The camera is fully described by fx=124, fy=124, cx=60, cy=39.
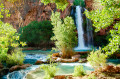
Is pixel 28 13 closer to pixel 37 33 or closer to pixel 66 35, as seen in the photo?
pixel 37 33

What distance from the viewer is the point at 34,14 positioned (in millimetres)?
28000

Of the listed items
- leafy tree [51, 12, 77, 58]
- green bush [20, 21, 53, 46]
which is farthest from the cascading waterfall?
leafy tree [51, 12, 77, 58]

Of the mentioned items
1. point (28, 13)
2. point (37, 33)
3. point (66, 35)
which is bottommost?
point (37, 33)

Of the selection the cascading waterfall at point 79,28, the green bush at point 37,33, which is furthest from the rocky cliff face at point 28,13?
the cascading waterfall at point 79,28

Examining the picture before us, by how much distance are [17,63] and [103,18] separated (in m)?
7.38

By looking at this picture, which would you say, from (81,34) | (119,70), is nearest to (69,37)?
(119,70)

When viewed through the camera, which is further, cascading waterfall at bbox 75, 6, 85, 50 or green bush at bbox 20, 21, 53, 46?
green bush at bbox 20, 21, 53, 46

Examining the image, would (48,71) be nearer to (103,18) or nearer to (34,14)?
(103,18)

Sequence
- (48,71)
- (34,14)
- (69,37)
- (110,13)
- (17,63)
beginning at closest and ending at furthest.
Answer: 1. (110,13)
2. (48,71)
3. (17,63)
4. (69,37)
5. (34,14)

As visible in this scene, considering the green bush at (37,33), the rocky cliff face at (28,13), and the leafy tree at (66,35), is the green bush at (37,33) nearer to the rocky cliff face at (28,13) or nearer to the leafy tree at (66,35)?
the rocky cliff face at (28,13)

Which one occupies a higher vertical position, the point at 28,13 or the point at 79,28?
the point at 28,13

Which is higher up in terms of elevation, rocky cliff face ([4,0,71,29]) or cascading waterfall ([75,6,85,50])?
rocky cliff face ([4,0,71,29])

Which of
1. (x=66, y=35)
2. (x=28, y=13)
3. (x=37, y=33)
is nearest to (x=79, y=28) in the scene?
(x=37, y=33)

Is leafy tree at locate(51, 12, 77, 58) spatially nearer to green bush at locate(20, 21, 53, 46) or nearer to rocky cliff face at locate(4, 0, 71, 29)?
green bush at locate(20, 21, 53, 46)
